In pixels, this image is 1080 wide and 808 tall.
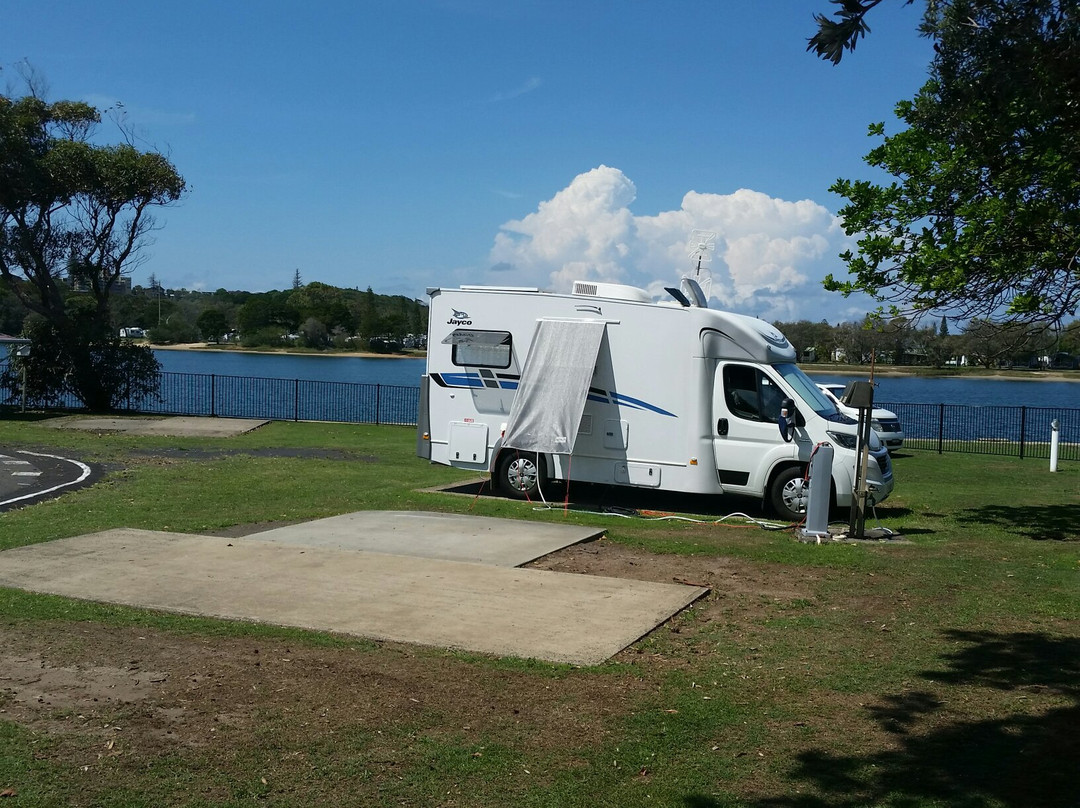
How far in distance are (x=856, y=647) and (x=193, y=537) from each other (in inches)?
283

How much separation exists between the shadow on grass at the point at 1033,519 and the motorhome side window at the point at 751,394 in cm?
305

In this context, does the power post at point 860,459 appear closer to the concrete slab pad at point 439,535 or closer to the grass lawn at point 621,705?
the grass lawn at point 621,705

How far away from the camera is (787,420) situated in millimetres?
14406

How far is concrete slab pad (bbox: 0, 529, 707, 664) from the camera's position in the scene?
780 cm

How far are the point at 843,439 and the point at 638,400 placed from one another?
2923 millimetres

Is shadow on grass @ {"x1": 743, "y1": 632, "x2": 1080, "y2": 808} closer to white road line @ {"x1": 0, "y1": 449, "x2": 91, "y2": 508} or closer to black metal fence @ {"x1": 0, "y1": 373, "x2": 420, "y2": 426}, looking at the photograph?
white road line @ {"x1": 0, "y1": 449, "x2": 91, "y2": 508}

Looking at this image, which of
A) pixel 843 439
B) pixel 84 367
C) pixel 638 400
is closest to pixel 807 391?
pixel 843 439

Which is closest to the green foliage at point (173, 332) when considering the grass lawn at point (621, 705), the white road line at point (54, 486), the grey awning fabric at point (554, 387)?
the white road line at point (54, 486)

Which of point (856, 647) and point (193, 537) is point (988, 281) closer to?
point (856, 647)

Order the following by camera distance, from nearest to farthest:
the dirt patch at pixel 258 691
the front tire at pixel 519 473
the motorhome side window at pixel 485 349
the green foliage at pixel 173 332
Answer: the dirt patch at pixel 258 691 → the front tire at pixel 519 473 → the motorhome side window at pixel 485 349 → the green foliage at pixel 173 332

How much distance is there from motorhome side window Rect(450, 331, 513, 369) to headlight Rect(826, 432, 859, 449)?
490 cm

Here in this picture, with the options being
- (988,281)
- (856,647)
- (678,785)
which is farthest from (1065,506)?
(678,785)

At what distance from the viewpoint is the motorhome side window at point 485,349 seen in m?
15.9

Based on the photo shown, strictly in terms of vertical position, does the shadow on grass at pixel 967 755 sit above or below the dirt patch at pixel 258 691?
above
